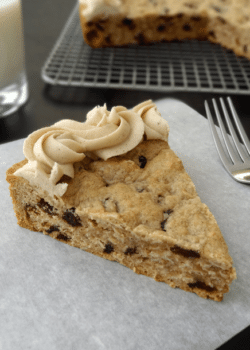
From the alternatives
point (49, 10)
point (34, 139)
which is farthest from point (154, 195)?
point (49, 10)

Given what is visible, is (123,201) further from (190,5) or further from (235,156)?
(190,5)

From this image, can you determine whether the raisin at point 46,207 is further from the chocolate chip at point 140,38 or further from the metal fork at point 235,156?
the chocolate chip at point 140,38

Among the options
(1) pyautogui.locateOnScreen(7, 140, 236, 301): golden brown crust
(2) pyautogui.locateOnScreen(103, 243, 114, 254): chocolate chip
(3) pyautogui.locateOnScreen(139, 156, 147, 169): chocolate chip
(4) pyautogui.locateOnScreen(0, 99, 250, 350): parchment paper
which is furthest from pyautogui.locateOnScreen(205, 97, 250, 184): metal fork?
(2) pyautogui.locateOnScreen(103, 243, 114, 254): chocolate chip

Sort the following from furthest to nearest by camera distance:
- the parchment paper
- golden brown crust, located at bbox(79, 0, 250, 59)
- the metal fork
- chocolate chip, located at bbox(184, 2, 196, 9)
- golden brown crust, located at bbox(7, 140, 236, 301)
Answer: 1. chocolate chip, located at bbox(184, 2, 196, 9)
2. golden brown crust, located at bbox(79, 0, 250, 59)
3. the metal fork
4. golden brown crust, located at bbox(7, 140, 236, 301)
5. the parchment paper

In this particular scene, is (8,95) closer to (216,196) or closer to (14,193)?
(14,193)

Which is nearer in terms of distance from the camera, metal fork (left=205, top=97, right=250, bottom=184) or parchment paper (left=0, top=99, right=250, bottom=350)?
parchment paper (left=0, top=99, right=250, bottom=350)

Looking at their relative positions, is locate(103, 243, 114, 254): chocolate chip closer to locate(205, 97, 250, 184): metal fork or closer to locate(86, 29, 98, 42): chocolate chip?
locate(205, 97, 250, 184): metal fork

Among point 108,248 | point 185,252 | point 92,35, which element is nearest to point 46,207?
point 108,248
